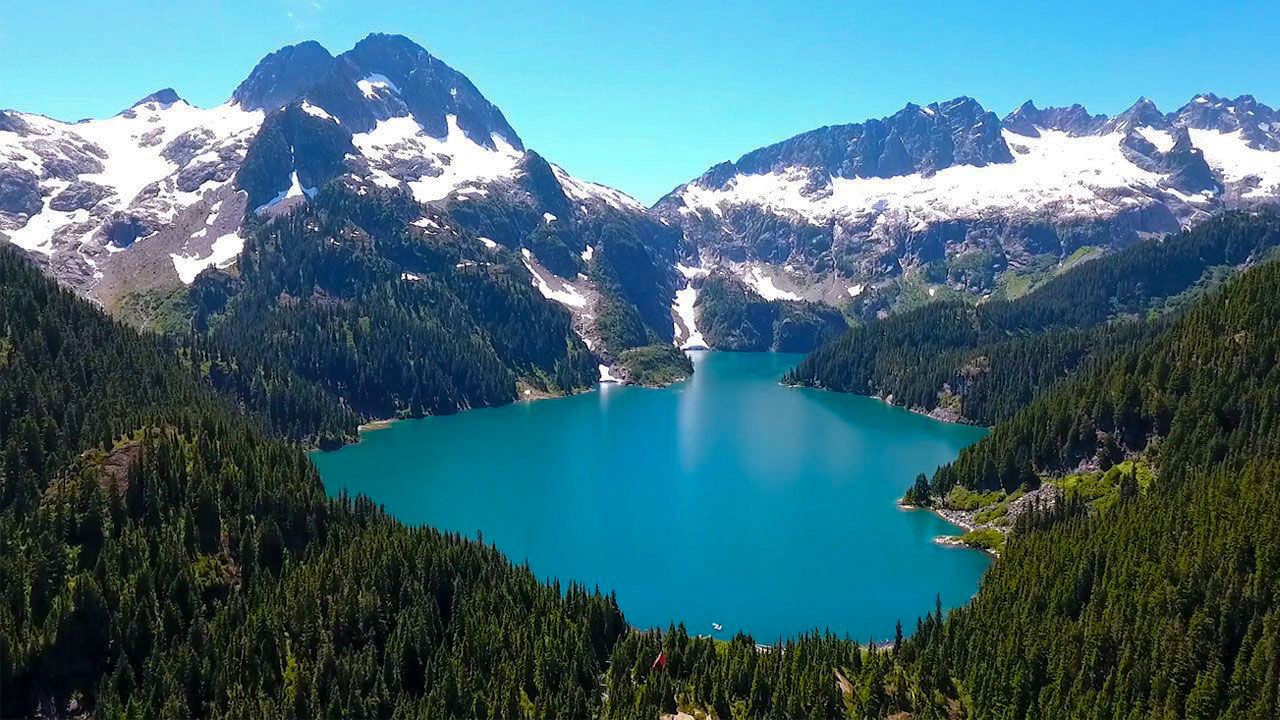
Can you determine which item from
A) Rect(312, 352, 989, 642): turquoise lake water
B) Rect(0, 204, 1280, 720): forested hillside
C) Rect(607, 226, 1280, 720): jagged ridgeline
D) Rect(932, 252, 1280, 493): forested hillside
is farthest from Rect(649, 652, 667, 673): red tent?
Rect(932, 252, 1280, 493): forested hillside

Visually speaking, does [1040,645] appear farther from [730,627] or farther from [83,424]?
[83,424]

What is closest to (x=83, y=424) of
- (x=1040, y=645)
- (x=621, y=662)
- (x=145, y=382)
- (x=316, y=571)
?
(x=145, y=382)

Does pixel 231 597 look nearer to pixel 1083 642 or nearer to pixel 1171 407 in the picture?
pixel 1083 642

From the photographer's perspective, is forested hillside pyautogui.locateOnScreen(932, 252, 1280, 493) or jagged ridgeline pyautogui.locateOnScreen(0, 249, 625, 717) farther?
forested hillside pyautogui.locateOnScreen(932, 252, 1280, 493)

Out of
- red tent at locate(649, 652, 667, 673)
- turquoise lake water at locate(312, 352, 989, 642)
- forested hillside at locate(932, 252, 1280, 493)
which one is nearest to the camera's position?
red tent at locate(649, 652, 667, 673)

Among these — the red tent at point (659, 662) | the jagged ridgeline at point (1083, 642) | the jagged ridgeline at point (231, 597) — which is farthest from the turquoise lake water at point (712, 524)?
the jagged ridgeline at point (231, 597)

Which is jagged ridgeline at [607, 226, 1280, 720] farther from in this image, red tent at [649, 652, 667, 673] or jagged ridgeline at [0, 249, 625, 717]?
jagged ridgeline at [0, 249, 625, 717]

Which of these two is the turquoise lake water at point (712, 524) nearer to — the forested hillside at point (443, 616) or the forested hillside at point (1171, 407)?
the forested hillside at point (443, 616)
